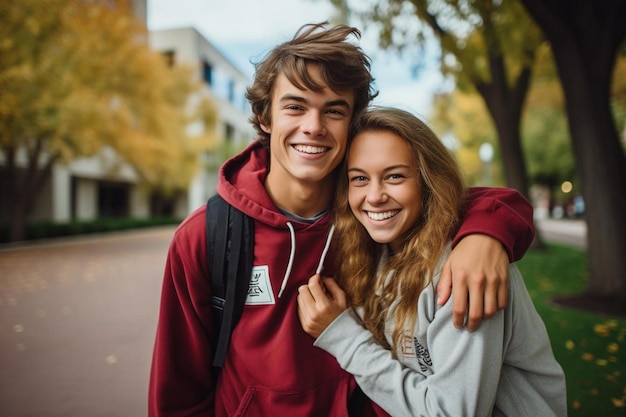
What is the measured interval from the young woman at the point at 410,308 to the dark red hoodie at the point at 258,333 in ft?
0.40

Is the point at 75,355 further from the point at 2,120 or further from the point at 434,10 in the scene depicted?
the point at 2,120

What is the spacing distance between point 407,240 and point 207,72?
42748mm

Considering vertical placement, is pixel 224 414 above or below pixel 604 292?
above

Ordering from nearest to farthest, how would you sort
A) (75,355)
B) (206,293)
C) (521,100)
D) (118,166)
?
(206,293)
(75,355)
(521,100)
(118,166)

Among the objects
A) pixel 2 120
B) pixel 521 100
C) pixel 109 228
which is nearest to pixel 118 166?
pixel 109 228

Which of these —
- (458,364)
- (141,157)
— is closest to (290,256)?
(458,364)

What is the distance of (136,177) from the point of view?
29.5m

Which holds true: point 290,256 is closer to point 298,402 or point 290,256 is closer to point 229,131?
point 298,402

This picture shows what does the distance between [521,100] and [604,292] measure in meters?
7.08

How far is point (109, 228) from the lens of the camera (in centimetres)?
2448

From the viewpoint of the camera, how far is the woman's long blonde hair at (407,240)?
71.1 inches

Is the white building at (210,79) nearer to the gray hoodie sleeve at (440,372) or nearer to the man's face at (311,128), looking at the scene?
the man's face at (311,128)

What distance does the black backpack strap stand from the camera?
1948mm

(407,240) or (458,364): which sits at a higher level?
(407,240)
